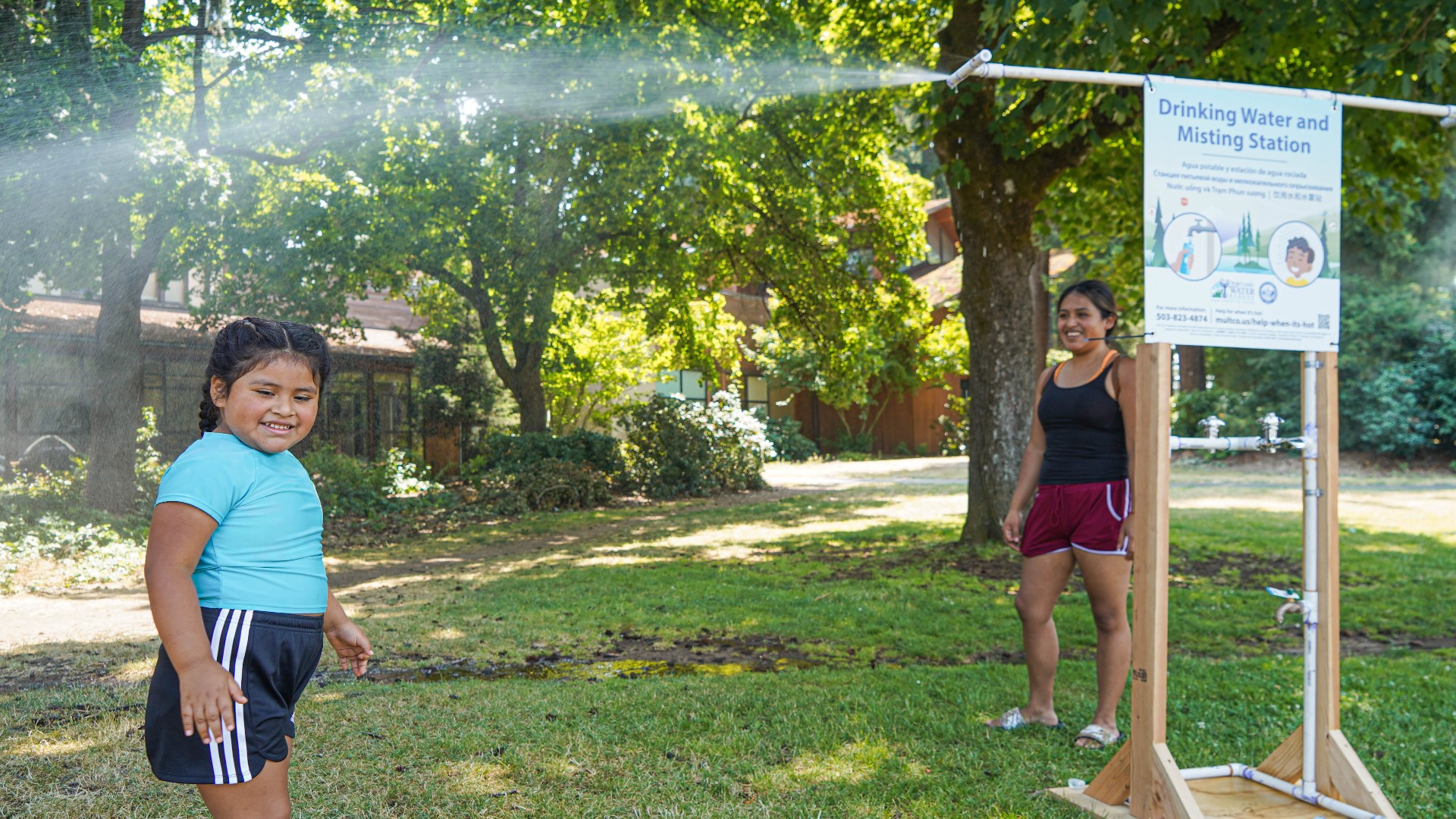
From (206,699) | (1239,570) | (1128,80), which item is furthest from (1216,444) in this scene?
(1239,570)

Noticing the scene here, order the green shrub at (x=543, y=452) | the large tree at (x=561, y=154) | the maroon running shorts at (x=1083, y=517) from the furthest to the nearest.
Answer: the green shrub at (x=543, y=452) → the large tree at (x=561, y=154) → the maroon running shorts at (x=1083, y=517)

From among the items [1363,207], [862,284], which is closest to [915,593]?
[1363,207]

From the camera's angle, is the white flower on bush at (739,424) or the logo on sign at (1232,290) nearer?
the logo on sign at (1232,290)

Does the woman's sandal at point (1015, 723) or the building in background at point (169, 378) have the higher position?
the building in background at point (169, 378)

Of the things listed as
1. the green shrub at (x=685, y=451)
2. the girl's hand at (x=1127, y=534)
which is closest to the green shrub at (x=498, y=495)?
the green shrub at (x=685, y=451)

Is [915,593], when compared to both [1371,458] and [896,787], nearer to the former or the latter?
[896,787]

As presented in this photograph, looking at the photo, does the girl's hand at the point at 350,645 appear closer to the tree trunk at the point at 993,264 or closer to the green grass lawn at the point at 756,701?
the green grass lawn at the point at 756,701

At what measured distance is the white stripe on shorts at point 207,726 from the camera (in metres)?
2.07

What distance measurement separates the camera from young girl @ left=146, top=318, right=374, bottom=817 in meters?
2.09

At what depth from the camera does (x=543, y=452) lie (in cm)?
1688

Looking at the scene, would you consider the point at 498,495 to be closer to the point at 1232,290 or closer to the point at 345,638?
the point at 345,638

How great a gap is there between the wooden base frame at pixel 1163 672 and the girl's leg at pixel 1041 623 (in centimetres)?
78

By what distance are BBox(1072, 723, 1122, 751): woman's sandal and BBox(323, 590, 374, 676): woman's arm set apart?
288 centimetres

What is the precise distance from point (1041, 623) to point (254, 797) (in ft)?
10.2
